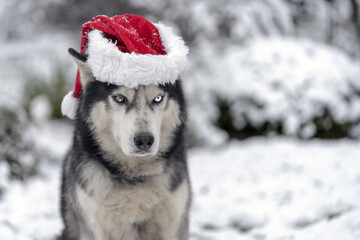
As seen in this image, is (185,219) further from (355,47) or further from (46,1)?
(355,47)

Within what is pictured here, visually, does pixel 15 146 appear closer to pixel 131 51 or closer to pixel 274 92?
pixel 131 51

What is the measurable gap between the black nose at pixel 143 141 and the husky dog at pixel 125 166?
0.04m

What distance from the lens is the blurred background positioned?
5.38 meters

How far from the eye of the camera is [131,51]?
2666 mm

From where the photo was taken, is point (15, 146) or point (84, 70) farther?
point (15, 146)

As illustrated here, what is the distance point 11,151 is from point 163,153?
3207 millimetres

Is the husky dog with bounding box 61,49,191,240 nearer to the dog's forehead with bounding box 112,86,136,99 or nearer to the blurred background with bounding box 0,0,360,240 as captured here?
the dog's forehead with bounding box 112,86,136,99

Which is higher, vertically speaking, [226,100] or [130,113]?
[130,113]

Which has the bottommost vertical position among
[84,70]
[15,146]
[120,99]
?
[15,146]

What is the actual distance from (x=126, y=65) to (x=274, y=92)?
541 cm

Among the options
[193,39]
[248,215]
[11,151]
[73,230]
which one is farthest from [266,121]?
[73,230]

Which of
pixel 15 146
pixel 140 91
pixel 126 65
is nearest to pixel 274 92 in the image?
pixel 15 146

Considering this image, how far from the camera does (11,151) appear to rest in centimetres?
537

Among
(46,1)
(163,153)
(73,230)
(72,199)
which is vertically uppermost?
(46,1)
